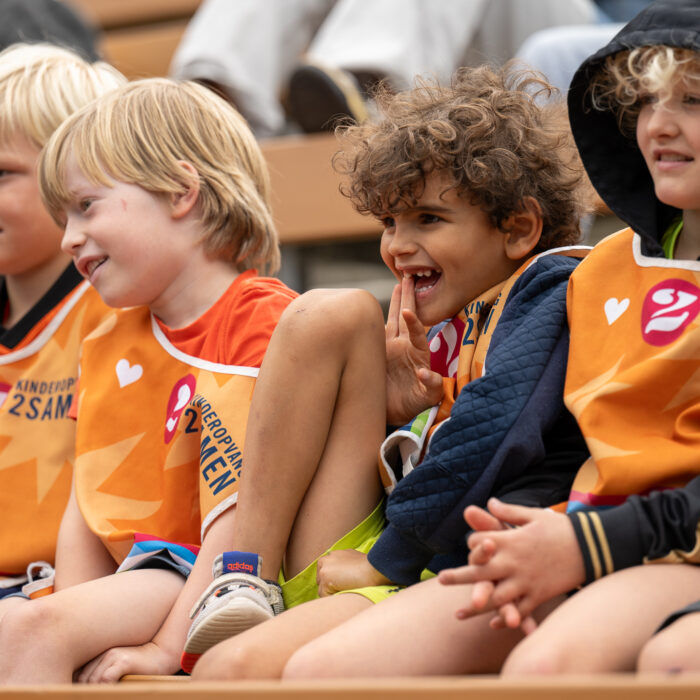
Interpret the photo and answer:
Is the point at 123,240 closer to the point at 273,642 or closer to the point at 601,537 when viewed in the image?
the point at 273,642

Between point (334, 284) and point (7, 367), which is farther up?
point (7, 367)

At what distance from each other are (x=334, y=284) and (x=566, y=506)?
8.10 ft

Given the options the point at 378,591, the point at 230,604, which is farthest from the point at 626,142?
the point at 230,604

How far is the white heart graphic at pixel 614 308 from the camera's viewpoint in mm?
1323

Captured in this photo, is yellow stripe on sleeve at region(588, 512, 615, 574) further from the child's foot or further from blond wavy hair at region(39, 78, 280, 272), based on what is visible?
blond wavy hair at region(39, 78, 280, 272)

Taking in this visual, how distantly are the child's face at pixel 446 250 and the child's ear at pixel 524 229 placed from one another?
0.04 ft

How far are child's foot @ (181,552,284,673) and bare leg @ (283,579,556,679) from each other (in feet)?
0.52

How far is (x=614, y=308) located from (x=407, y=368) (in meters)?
0.35

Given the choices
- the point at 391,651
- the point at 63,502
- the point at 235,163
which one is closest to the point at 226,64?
the point at 235,163

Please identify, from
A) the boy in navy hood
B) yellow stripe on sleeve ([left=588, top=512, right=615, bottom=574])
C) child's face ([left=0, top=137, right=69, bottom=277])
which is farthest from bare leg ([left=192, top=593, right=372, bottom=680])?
child's face ([left=0, top=137, right=69, bottom=277])

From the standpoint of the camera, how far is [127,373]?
72.5 inches

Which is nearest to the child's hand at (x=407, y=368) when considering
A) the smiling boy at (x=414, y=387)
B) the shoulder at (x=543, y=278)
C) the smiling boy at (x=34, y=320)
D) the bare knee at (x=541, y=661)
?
the smiling boy at (x=414, y=387)

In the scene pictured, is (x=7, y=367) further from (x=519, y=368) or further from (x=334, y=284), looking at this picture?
(x=334, y=284)

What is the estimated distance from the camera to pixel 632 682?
0.91 metres
